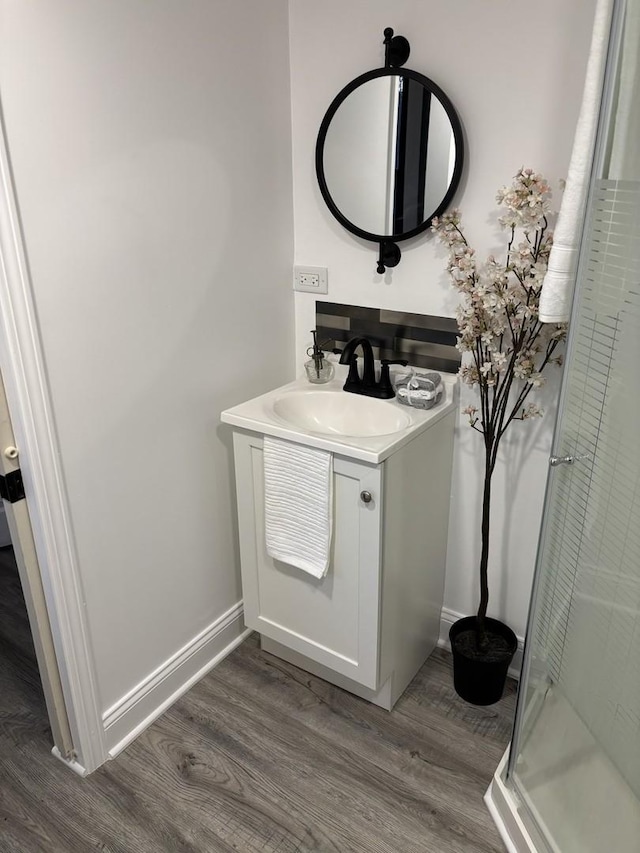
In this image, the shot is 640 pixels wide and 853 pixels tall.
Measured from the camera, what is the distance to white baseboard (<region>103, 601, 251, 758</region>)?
1.91 metres

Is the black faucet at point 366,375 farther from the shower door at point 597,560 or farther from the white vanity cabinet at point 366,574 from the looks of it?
the shower door at point 597,560

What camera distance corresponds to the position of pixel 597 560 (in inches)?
54.9

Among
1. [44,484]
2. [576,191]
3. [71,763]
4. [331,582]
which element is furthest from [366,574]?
[576,191]

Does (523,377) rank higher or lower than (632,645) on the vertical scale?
higher

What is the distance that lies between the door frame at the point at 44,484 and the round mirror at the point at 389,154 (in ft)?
3.19

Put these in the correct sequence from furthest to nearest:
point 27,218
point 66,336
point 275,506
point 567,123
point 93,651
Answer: point 275,506
point 93,651
point 567,123
point 66,336
point 27,218

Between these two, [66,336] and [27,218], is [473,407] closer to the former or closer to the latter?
[66,336]

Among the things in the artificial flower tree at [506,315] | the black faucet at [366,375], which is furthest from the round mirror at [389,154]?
the black faucet at [366,375]

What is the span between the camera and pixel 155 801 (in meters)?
1.76

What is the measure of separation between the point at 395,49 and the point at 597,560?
1.42 metres

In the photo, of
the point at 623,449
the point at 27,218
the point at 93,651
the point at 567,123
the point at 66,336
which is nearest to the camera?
the point at 623,449

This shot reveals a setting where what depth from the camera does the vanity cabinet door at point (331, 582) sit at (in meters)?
1.77

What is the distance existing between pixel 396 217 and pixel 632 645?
127cm

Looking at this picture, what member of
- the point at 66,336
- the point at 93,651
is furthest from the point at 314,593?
the point at 66,336
